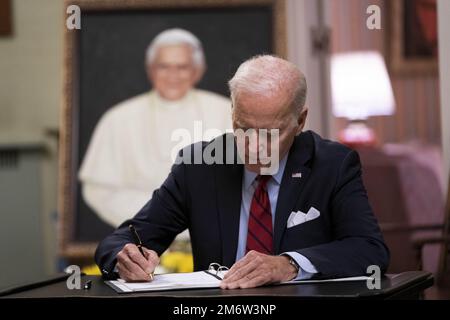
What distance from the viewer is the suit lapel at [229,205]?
223 cm

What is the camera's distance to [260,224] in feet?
7.25

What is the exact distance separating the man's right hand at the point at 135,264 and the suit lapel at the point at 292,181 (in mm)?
349

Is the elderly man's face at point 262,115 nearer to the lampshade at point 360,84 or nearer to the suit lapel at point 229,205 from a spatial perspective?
the suit lapel at point 229,205

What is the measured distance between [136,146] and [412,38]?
3.30m

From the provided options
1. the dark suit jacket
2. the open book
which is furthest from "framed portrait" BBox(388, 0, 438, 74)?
the open book

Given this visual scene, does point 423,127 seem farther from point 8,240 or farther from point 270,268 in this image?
point 270,268

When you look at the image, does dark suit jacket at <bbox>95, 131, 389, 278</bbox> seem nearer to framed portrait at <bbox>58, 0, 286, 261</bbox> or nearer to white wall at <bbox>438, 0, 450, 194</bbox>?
white wall at <bbox>438, 0, 450, 194</bbox>

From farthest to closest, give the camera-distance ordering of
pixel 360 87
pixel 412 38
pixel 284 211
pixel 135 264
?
pixel 412 38
pixel 360 87
pixel 284 211
pixel 135 264

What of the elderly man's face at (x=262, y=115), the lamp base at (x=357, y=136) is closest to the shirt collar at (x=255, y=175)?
the elderly man's face at (x=262, y=115)

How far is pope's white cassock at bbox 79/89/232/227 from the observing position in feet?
15.5

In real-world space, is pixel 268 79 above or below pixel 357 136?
above

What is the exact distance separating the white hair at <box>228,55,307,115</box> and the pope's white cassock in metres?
2.58

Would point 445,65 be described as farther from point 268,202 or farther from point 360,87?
point 360,87

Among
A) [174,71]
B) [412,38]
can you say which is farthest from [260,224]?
[412,38]
